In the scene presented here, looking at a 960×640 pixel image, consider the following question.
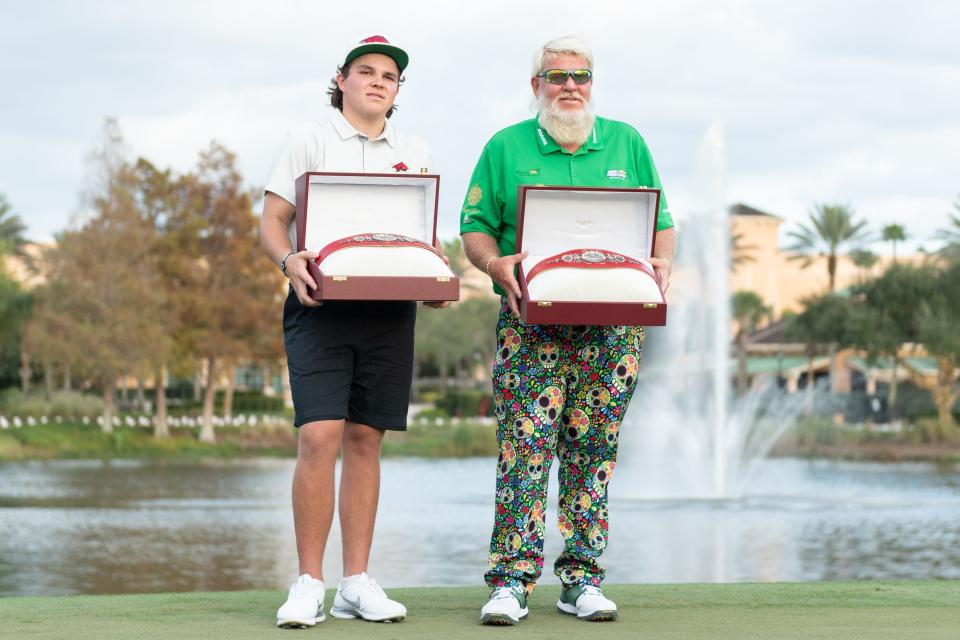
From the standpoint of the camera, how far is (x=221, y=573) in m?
14.2

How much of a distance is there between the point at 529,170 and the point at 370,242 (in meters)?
0.67

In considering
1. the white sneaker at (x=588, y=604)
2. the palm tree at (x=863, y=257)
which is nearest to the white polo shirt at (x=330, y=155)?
the white sneaker at (x=588, y=604)

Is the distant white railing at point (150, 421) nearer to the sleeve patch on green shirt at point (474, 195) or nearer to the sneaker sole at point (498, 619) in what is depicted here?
the sleeve patch on green shirt at point (474, 195)

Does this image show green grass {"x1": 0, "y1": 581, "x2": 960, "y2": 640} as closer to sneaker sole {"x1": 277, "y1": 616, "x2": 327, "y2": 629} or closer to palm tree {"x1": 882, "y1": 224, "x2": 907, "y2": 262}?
sneaker sole {"x1": 277, "y1": 616, "x2": 327, "y2": 629}

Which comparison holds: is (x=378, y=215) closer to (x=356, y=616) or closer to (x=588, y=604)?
(x=356, y=616)

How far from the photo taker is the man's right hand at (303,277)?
466 centimetres

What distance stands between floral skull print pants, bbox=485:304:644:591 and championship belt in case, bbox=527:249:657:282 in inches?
12.2

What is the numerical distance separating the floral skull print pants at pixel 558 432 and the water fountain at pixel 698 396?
66.0 feet

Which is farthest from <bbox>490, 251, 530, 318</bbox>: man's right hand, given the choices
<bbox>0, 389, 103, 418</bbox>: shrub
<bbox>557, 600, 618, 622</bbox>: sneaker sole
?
Result: <bbox>0, 389, 103, 418</bbox>: shrub

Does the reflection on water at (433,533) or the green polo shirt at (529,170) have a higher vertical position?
the green polo shirt at (529,170)

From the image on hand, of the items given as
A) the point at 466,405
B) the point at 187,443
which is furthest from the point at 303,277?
the point at 466,405

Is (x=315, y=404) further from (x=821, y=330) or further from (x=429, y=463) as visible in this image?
(x=821, y=330)

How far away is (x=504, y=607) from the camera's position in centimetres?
473

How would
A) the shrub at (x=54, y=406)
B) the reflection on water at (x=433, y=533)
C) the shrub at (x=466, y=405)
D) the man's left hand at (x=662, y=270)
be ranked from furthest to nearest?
the shrub at (x=466, y=405) < the shrub at (x=54, y=406) < the reflection on water at (x=433, y=533) < the man's left hand at (x=662, y=270)
